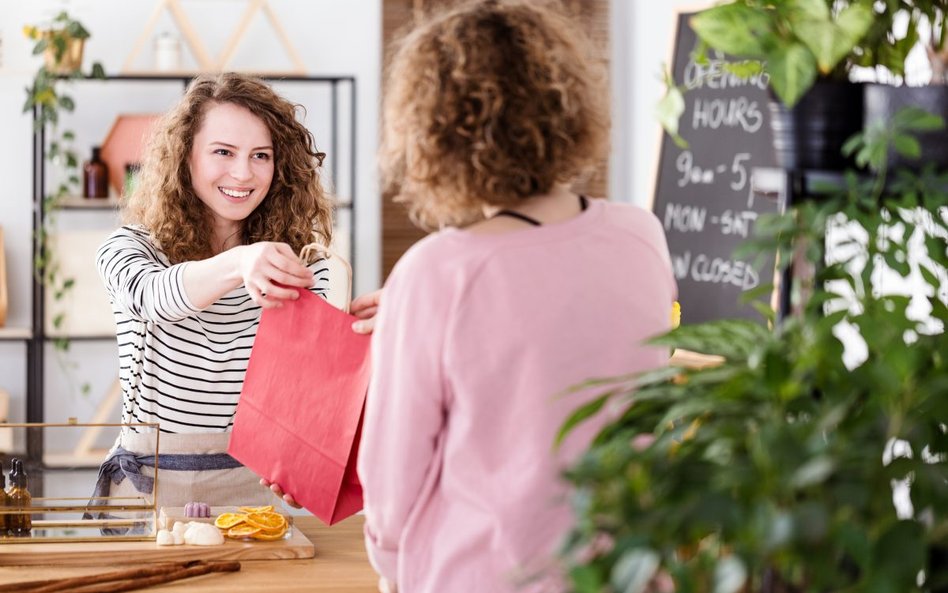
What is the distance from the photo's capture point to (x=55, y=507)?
2.00 m

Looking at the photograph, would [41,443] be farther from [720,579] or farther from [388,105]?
[720,579]

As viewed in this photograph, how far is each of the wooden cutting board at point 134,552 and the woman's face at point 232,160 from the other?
2.28 feet

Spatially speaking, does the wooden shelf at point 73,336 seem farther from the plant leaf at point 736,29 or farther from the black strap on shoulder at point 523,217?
the plant leaf at point 736,29

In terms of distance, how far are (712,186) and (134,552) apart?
1990mm

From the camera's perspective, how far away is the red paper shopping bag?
180 centimetres

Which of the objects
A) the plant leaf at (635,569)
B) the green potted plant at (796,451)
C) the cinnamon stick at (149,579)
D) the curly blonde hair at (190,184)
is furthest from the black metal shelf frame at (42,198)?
the plant leaf at (635,569)

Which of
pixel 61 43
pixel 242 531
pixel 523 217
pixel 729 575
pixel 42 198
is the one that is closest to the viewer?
pixel 729 575

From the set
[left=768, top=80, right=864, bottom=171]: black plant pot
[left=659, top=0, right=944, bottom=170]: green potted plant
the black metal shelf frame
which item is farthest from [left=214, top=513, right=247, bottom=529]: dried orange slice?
the black metal shelf frame

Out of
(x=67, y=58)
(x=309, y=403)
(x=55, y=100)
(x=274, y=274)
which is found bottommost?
(x=309, y=403)

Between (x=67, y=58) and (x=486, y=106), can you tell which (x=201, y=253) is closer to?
(x=486, y=106)

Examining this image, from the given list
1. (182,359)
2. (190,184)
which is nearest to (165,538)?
(182,359)

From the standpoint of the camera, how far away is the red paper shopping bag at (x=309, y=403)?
1.80 meters

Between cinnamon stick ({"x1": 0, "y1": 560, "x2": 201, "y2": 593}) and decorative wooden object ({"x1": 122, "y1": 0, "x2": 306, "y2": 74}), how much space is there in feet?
9.91

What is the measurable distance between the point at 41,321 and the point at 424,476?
3.54 metres
